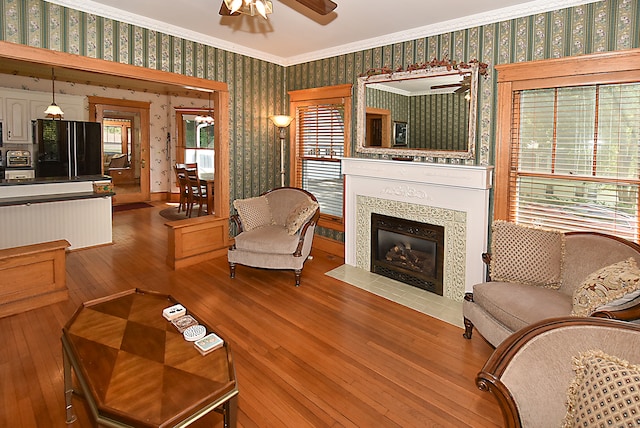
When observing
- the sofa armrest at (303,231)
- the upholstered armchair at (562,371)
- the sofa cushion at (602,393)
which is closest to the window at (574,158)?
the sofa armrest at (303,231)

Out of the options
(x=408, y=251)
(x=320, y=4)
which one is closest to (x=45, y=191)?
(x=320, y=4)

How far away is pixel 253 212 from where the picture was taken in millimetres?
4711

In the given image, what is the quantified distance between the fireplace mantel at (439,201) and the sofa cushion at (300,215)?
0.68 m

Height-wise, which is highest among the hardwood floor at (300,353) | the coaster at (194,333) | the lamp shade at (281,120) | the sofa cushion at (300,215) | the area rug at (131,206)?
the lamp shade at (281,120)

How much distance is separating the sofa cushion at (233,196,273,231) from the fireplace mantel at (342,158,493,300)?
3.75 ft

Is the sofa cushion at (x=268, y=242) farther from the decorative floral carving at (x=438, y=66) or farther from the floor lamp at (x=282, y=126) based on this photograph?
the decorative floral carving at (x=438, y=66)

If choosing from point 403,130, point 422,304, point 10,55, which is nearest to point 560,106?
point 403,130

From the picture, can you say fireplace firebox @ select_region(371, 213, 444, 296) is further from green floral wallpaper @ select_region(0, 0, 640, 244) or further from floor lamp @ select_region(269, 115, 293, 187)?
floor lamp @ select_region(269, 115, 293, 187)

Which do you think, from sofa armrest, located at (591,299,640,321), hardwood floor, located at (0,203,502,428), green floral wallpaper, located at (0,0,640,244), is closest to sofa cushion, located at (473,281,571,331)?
sofa armrest, located at (591,299,640,321)

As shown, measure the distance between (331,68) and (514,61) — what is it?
2426mm

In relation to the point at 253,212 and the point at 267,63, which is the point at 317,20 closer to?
the point at 267,63

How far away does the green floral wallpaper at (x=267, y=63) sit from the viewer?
3184 mm

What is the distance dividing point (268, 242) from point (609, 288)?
3.03 metres

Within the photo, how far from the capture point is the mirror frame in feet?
12.4
